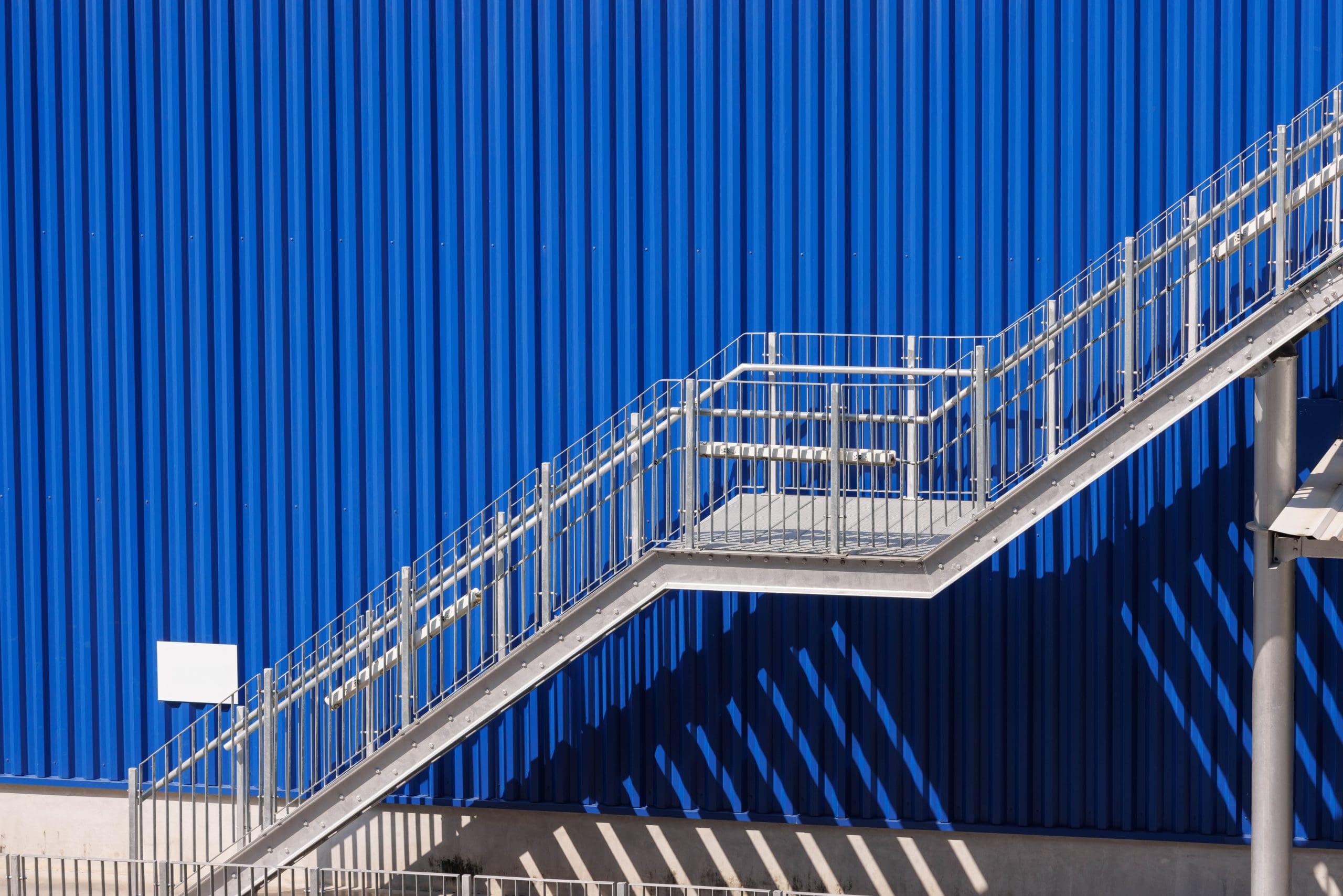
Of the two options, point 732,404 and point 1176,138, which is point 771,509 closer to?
point 732,404

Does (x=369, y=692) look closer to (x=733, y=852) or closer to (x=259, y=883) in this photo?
(x=259, y=883)

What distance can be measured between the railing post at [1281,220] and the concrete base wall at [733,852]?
555 centimetres

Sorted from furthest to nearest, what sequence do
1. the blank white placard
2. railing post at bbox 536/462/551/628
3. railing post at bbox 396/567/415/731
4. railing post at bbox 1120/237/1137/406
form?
the blank white placard, railing post at bbox 396/567/415/731, railing post at bbox 536/462/551/628, railing post at bbox 1120/237/1137/406

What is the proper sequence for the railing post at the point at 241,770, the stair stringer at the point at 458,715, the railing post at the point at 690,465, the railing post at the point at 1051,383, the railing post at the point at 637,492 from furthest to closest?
1. the railing post at the point at 241,770
2. the stair stringer at the point at 458,715
3. the railing post at the point at 637,492
4. the railing post at the point at 1051,383
5. the railing post at the point at 690,465

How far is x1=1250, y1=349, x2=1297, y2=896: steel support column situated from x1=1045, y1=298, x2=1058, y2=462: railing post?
1.49 m

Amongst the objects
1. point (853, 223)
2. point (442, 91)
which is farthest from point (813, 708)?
point (442, 91)

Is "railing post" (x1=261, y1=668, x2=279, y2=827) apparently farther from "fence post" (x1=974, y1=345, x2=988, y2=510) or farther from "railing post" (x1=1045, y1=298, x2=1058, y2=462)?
"railing post" (x1=1045, y1=298, x2=1058, y2=462)

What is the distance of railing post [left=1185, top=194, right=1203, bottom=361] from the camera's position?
1211cm

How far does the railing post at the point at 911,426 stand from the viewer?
12.9 m

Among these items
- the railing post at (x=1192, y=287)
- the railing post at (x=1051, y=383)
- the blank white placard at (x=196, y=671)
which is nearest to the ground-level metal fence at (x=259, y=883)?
the blank white placard at (x=196, y=671)

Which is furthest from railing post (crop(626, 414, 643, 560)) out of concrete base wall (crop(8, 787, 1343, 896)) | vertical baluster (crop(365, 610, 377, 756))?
concrete base wall (crop(8, 787, 1343, 896))

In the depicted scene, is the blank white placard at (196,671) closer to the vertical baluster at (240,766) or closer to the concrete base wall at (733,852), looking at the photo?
the vertical baluster at (240,766)

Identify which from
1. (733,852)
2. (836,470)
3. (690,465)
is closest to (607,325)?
(690,465)

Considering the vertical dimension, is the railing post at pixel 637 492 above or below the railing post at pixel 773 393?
below
